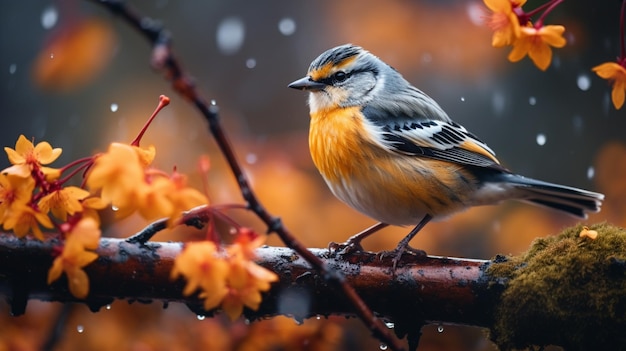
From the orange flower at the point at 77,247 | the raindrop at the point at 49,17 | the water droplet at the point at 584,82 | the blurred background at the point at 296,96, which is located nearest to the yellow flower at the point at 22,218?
the orange flower at the point at 77,247

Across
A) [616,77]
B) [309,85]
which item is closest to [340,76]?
[309,85]

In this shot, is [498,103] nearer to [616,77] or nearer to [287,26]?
[287,26]

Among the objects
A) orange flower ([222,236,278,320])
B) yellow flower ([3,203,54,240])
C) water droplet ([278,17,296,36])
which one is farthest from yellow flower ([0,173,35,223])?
water droplet ([278,17,296,36])

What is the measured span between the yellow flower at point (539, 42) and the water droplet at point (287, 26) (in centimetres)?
579

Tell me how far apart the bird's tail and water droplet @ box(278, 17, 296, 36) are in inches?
186

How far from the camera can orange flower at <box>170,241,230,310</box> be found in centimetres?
175

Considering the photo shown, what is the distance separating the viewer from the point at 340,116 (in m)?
3.60

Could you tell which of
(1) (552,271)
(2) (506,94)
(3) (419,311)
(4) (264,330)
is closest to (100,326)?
(4) (264,330)

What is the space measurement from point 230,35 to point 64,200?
588cm

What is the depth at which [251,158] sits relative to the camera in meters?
5.74

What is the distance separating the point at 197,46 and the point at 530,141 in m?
3.35

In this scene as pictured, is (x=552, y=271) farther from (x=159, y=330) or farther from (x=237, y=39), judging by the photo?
(x=237, y=39)

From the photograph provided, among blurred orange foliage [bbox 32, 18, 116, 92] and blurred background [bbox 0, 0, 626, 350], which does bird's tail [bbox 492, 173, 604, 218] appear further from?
blurred orange foliage [bbox 32, 18, 116, 92]

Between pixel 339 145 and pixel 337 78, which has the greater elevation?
pixel 337 78
